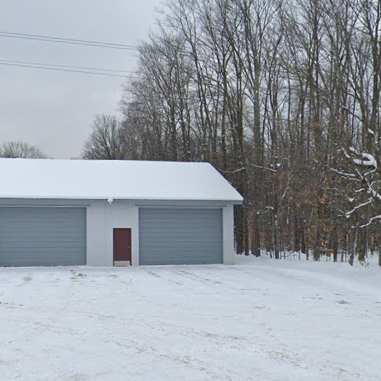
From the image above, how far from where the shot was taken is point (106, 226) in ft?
72.8

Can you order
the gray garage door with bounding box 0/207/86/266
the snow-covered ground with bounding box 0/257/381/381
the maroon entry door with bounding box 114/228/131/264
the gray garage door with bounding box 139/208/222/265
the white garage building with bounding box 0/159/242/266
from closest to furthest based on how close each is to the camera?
the snow-covered ground with bounding box 0/257/381/381
the gray garage door with bounding box 0/207/86/266
the white garage building with bounding box 0/159/242/266
the maroon entry door with bounding box 114/228/131/264
the gray garage door with bounding box 139/208/222/265

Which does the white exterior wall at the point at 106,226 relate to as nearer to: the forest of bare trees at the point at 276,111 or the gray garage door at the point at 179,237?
the gray garage door at the point at 179,237

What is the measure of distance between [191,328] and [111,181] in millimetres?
15166

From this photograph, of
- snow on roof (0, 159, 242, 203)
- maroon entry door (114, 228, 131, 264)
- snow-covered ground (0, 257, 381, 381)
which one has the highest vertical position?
snow on roof (0, 159, 242, 203)

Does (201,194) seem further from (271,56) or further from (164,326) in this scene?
(164,326)

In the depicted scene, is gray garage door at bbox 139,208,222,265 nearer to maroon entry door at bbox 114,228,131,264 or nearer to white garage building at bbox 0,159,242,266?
white garage building at bbox 0,159,242,266

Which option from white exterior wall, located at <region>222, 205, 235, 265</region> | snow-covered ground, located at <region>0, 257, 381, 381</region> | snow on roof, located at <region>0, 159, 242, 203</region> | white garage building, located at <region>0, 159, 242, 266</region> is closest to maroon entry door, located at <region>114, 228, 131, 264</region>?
white garage building, located at <region>0, 159, 242, 266</region>

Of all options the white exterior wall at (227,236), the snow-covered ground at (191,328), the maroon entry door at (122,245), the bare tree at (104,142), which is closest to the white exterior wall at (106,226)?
the maroon entry door at (122,245)

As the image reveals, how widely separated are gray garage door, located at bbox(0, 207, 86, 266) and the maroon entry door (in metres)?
1.32

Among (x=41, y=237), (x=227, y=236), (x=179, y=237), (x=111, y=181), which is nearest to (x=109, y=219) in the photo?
(x=111, y=181)

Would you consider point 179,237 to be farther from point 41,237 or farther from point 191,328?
point 191,328

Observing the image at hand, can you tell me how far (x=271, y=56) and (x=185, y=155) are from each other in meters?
9.06

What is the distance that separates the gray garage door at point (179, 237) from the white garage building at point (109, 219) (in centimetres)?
4

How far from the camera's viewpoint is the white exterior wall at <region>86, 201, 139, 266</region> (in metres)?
22.0
